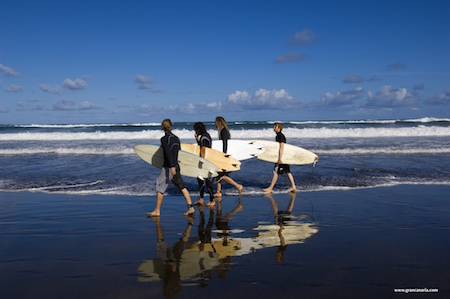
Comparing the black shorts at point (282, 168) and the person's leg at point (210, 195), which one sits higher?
the black shorts at point (282, 168)

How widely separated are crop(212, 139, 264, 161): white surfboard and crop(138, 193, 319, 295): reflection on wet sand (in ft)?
12.2

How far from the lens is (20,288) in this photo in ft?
11.6

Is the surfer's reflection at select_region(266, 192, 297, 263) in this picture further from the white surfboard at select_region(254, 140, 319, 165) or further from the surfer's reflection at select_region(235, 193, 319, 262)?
the white surfboard at select_region(254, 140, 319, 165)

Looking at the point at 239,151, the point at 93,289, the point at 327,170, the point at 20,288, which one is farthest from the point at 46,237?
the point at 327,170

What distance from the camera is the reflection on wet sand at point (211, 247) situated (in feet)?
12.5

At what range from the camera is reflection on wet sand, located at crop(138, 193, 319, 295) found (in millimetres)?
3820

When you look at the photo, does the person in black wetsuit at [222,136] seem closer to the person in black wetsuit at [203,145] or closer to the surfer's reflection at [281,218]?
the person in black wetsuit at [203,145]

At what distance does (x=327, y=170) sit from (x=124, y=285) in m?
10.0

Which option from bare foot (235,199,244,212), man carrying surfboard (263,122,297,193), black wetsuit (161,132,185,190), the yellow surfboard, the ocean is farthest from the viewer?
the ocean

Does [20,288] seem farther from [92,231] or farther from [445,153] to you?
[445,153]

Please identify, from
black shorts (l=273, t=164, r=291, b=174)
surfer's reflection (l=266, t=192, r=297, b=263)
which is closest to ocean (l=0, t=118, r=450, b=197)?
black shorts (l=273, t=164, r=291, b=174)

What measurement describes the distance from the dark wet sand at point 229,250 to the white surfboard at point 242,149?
2736mm

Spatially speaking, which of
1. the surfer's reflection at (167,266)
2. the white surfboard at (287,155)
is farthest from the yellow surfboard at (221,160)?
the surfer's reflection at (167,266)

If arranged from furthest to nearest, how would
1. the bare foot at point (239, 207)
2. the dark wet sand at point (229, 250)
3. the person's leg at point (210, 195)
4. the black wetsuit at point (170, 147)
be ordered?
the person's leg at point (210, 195)
the bare foot at point (239, 207)
the black wetsuit at point (170, 147)
the dark wet sand at point (229, 250)
